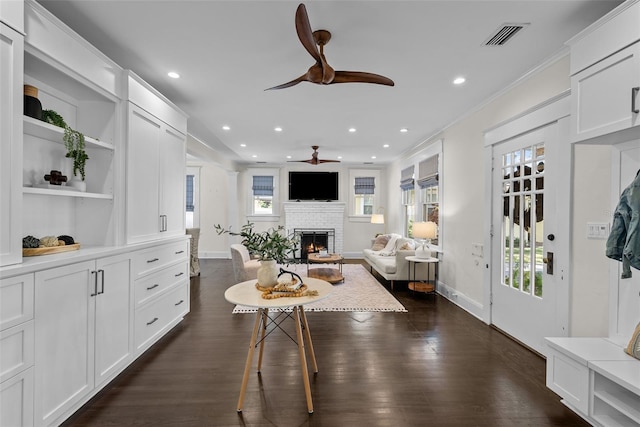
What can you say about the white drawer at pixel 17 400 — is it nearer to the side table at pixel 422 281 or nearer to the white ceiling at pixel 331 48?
the white ceiling at pixel 331 48

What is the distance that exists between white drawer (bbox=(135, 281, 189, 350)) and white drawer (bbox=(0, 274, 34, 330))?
1041 millimetres

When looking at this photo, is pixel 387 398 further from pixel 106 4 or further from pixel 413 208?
pixel 413 208

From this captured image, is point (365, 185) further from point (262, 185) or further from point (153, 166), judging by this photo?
point (153, 166)

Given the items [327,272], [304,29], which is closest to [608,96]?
[304,29]

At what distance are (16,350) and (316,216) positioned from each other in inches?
268

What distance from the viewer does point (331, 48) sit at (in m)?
2.46

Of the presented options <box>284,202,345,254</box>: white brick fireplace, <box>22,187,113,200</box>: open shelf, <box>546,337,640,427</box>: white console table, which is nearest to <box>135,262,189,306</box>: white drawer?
<box>22,187,113,200</box>: open shelf

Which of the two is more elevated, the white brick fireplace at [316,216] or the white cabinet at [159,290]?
the white brick fireplace at [316,216]

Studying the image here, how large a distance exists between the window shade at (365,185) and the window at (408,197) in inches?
62.0

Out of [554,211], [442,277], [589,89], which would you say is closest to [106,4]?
[589,89]

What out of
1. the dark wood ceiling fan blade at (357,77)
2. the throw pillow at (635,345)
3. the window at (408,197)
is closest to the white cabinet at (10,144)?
the dark wood ceiling fan blade at (357,77)

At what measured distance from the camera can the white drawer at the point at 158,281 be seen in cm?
257

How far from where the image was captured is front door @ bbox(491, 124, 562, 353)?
103 inches

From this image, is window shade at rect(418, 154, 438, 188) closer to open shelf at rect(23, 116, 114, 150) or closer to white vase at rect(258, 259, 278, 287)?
white vase at rect(258, 259, 278, 287)
